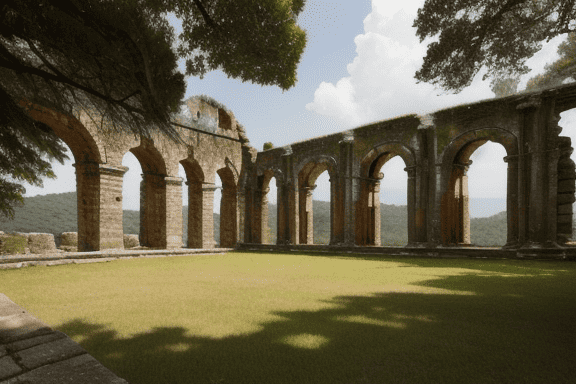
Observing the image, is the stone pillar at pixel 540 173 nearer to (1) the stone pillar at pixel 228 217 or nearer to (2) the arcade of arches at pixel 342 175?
(2) the arcade of arches at pixel 342 175

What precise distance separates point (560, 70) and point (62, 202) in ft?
161

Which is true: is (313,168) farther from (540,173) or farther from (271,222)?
(271,222)

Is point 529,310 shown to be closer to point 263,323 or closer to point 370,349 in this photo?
point 370,349

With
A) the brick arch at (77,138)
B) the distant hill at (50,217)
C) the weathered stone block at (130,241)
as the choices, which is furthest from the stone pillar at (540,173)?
the distant hill at (50,217)

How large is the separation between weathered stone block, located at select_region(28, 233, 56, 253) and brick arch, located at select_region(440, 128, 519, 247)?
14.7m

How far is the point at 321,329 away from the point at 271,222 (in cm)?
3504

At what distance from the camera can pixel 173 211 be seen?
14586mm

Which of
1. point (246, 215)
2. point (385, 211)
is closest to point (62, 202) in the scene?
point (246, 215)

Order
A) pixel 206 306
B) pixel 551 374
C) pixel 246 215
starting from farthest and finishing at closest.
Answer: pixel 246 215 → pixel 206 306 → pixel 551 374

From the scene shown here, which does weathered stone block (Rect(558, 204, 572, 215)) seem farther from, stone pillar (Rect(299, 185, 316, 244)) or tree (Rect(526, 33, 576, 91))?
stone pillar (Rect(299, 185, 316, 244))

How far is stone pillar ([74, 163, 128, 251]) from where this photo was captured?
11.7 metres

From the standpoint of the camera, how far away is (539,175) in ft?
30.0

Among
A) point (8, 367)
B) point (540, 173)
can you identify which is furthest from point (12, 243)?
point (540, 173)

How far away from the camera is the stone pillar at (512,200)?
9.73 metres
